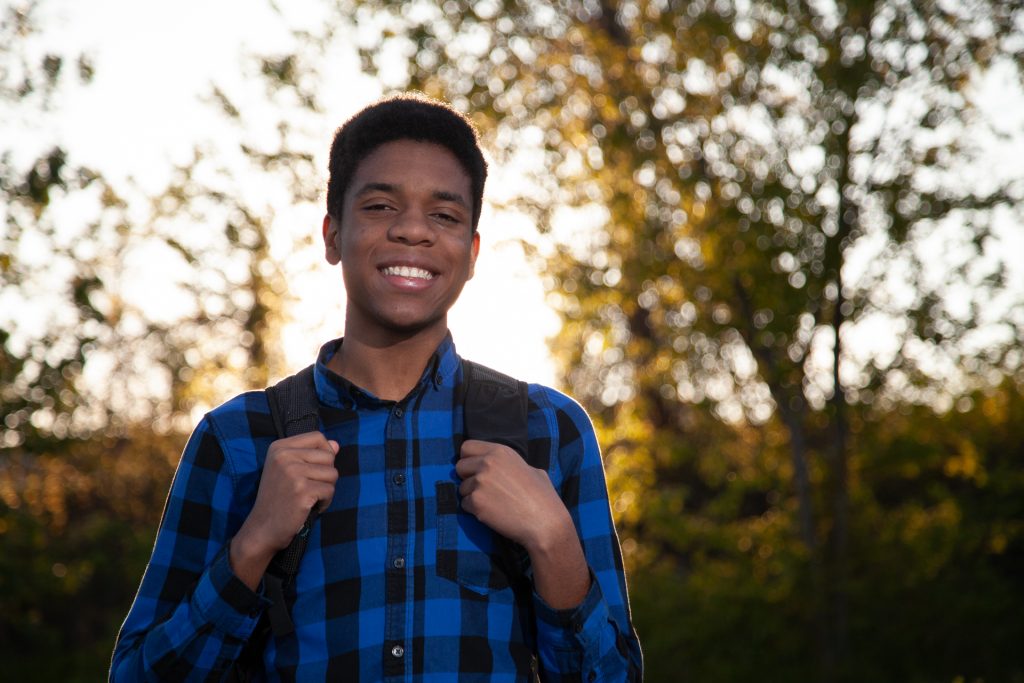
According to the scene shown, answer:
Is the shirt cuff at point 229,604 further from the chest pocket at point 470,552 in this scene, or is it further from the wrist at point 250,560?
the chest pocket at point 470,552

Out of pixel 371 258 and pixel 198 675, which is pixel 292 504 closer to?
pixel 198 675

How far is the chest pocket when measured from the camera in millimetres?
2115

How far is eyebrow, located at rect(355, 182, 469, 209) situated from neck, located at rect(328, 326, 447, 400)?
1.00 ft

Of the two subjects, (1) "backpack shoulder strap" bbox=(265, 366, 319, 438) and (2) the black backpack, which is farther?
(1) "backpack shoulder strap" bbox=(265, 366, 319, 438)

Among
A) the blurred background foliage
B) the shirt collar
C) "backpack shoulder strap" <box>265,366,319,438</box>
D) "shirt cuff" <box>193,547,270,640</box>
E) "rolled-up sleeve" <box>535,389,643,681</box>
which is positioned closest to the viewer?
"shirt cuff" <box>193,547,270,640</box>

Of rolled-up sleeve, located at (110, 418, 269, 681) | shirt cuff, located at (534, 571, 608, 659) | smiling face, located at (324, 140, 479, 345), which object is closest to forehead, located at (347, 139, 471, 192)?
smiling face, located at (324, 140, 479, 345)

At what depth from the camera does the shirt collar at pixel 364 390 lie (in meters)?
2.29

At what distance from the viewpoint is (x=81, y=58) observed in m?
6.51

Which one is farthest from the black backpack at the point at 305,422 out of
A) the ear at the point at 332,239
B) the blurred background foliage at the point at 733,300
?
the blurred background foliage at the point at 733,300

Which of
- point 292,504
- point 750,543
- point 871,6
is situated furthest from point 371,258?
point 750,543

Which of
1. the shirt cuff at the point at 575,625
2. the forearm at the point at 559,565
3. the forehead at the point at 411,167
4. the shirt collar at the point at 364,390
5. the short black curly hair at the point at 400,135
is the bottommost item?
the shirt cuff at the point at 575,625

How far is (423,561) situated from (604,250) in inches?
258

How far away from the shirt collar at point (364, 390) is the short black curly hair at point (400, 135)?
0.31m

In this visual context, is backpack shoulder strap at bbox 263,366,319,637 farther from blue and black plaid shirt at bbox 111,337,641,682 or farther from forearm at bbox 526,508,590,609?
forearm at bbox 526,508,590,609
